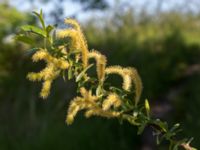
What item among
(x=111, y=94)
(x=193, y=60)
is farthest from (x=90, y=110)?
(x=193, y=60)

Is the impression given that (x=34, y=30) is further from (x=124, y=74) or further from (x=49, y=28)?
(x=124, y=74)

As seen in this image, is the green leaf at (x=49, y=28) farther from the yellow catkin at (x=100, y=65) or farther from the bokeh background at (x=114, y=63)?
the bokeh background at (x=114, y=63)

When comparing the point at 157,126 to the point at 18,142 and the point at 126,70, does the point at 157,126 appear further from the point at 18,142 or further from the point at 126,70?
the point at 18,142

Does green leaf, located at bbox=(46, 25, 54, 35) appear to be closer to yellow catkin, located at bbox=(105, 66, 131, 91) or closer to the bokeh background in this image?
yellow catkin, located at bbox=(105, 66, 131, 91)

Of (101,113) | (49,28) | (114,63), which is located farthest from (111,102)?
(114,63)

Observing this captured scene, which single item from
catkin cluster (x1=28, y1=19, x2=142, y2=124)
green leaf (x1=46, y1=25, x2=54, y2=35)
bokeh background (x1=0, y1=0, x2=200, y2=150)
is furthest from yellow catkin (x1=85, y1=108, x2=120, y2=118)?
bokeh background (x1=0, y1=0, x2=200, y2=150)

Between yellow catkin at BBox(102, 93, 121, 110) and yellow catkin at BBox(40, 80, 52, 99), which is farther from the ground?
yellow catkin at BBox(40, 80, 52, 99)

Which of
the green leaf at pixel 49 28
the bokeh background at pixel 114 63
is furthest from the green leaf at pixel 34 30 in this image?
the bokeh background at pixel 114 63

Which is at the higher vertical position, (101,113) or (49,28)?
(49,28)
